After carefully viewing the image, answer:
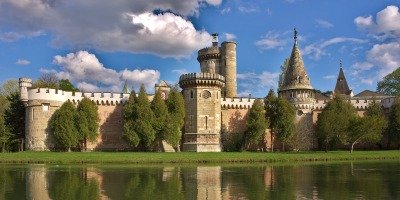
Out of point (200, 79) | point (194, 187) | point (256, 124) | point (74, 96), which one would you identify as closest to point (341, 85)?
point (256, 124)

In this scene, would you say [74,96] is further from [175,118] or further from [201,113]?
[201,113]

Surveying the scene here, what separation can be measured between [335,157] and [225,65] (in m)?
24.5

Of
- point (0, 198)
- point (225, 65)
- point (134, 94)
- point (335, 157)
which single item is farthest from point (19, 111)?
point (0, 198)

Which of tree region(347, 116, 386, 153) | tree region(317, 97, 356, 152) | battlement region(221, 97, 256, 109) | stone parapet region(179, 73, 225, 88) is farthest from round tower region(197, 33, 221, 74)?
tree region(347, 116, 386, 153)

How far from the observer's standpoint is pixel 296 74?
201 feet

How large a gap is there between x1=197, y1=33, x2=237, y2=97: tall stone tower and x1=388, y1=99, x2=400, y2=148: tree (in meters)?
20.4

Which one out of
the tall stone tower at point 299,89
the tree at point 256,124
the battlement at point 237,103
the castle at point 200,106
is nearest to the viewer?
the castle at point 200,106

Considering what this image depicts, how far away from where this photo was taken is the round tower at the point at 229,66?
65.6 meters

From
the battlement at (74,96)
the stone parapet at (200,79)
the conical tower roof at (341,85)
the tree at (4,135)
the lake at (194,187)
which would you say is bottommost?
the lake at (194,187)

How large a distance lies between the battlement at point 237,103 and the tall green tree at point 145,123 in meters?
11.5

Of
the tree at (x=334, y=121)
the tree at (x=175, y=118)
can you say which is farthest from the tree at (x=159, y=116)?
the tree at (x=334, y=121)

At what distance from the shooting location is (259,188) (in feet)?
66.4

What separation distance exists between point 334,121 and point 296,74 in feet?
30.0

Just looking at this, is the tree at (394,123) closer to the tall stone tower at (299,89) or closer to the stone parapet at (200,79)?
the tall stone tower at (299,89)
